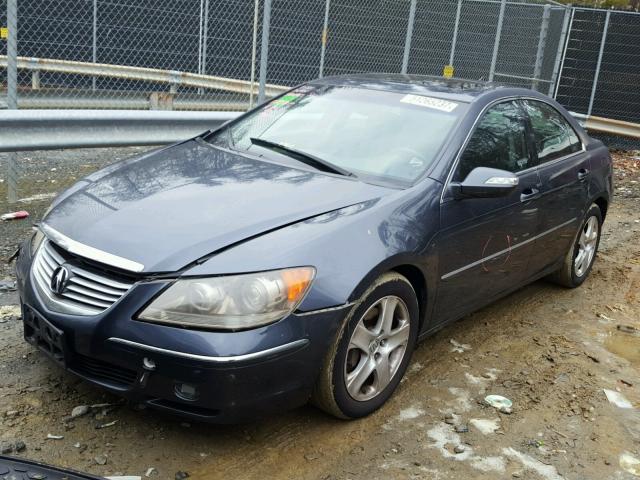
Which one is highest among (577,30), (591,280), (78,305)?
(577,30)

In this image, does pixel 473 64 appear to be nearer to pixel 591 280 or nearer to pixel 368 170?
pixel 591 280

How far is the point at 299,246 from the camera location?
10.0 feet

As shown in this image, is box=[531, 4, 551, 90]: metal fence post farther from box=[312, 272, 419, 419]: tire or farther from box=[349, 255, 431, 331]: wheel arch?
box=[312, 272, 419, 419]: tire

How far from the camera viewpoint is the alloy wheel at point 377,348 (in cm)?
332

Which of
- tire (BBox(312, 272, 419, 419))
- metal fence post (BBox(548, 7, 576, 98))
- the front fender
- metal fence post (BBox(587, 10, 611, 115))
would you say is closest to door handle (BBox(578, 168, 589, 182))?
the front fender

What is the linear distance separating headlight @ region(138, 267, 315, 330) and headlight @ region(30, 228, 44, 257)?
0.89 meters

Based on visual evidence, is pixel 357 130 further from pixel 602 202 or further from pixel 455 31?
pixel 455 31

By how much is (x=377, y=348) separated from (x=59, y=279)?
1505mm

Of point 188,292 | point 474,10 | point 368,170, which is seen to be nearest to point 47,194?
point 368,170

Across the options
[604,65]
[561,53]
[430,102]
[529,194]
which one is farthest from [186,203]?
[604,65]

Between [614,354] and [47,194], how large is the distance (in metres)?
5.20

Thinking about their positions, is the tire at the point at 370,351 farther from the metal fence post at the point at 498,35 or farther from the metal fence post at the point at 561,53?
the metal fence post at the point at 561,53

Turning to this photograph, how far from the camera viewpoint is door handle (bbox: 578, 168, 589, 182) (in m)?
5.17

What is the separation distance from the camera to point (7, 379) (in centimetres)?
351
